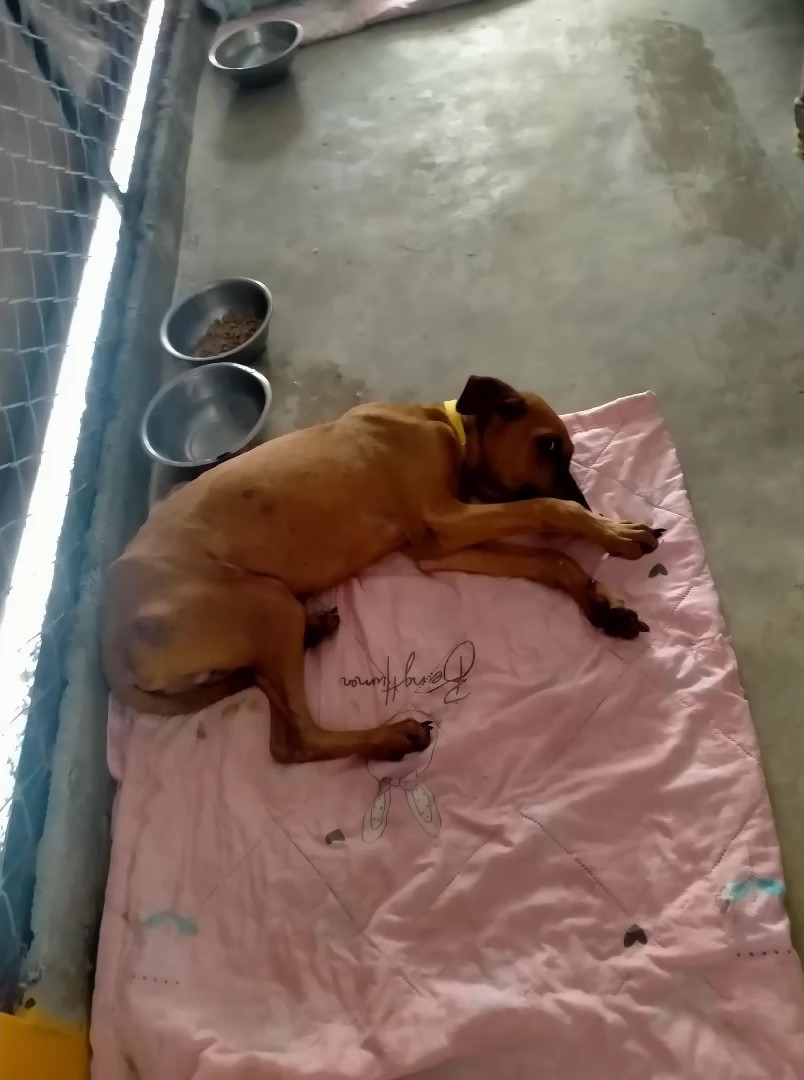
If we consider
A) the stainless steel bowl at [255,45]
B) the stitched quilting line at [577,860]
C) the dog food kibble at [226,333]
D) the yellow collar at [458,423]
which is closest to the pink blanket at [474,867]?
the stitched quilting line at [577,860]

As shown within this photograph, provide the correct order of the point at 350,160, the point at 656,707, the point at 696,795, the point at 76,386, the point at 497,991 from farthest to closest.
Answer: the point at 350,160 → the point at 76,386 → the point at 656,707 → the point at 696,795 → the point at 497,991

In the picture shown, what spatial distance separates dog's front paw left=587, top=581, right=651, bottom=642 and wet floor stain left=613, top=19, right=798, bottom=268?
5.09 feet

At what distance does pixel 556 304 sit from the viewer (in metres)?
3.44

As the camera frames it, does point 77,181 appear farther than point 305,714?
Yes

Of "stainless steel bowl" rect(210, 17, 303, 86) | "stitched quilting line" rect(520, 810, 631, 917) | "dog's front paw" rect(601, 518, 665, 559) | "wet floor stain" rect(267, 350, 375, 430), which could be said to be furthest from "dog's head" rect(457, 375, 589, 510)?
"stainless steel bowl" rect(210, 17, 303, 86)

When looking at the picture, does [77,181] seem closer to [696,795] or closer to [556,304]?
[556,304]

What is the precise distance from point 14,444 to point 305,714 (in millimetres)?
1300

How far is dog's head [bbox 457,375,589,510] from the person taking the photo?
263 centimetres

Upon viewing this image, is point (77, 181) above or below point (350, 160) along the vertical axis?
above

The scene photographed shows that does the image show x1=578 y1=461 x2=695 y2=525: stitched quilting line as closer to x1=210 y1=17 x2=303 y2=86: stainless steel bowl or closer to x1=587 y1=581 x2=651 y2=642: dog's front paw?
x1=587 y1=581 x2=651 y2=642: dog's front paw

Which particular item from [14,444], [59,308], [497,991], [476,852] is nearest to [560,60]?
[59,308]

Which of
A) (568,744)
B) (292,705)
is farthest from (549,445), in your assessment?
(292,705)

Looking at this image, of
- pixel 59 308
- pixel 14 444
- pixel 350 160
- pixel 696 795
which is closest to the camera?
pixel 696 795

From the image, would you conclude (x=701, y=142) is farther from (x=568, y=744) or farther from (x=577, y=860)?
(x=577, y=860)
